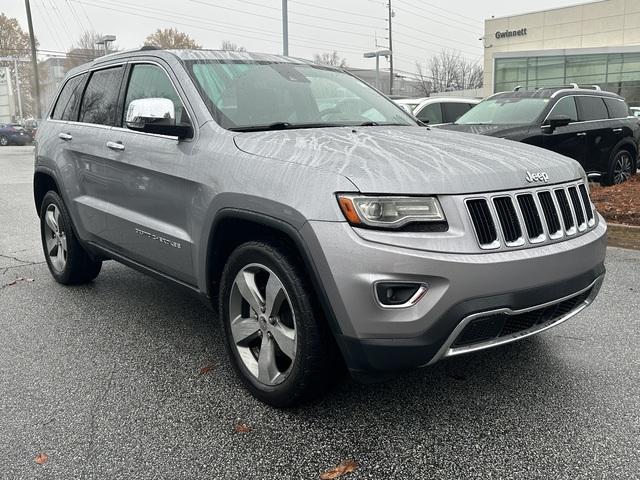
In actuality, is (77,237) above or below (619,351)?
above

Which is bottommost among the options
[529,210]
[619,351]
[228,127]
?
[619,351]

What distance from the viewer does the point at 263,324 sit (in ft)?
10.1

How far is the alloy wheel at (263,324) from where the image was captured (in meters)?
2.94

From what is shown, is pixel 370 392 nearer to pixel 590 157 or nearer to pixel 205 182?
pixel 205 182

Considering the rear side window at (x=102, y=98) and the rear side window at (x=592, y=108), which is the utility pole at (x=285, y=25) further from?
the rear side window at (x=102, y=98)

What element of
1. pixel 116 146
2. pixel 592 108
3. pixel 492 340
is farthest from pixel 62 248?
pixel 592 108

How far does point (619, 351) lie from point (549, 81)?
157 feet

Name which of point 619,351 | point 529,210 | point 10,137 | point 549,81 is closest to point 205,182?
point 529,210

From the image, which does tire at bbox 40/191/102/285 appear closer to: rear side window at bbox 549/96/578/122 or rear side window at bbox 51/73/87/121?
rear side window at bbox 51/73/87/121

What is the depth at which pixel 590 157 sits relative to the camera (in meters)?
10.3

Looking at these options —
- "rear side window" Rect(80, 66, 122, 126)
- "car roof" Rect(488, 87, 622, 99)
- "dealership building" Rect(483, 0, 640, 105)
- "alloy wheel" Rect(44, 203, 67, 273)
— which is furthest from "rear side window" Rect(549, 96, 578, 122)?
"dealership building" Rect(483, 0, 640, 105)

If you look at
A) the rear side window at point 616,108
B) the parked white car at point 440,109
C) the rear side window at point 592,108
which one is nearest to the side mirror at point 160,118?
the rear side window at point 592,108

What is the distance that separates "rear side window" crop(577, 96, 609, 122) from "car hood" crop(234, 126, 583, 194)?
785cm

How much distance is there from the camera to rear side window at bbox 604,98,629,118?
1095 centimetres
